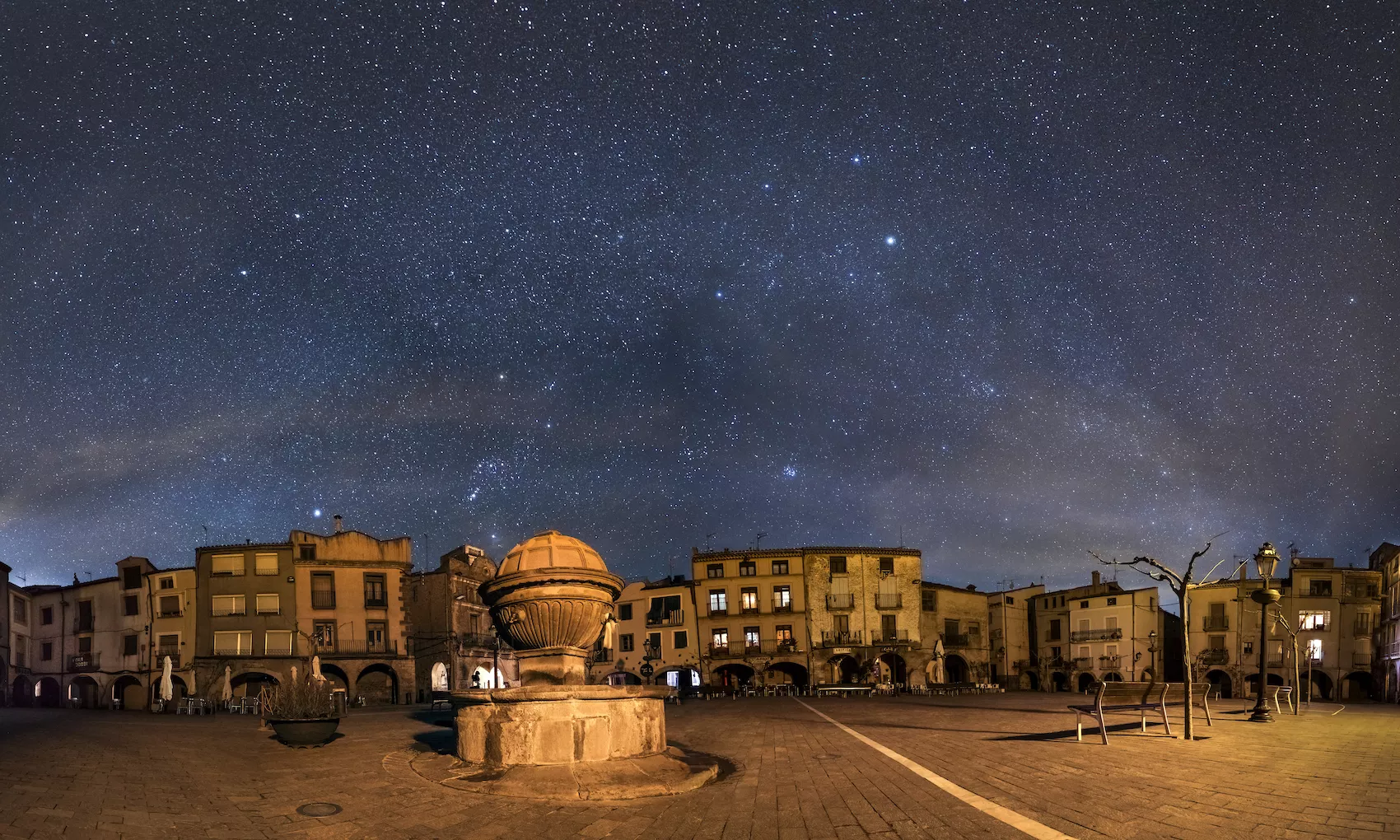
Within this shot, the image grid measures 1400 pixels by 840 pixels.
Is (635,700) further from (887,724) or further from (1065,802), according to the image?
(887,724)

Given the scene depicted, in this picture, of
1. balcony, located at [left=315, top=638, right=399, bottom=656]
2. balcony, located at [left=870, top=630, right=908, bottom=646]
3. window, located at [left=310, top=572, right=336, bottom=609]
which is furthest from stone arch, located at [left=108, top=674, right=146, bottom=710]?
balcony, located at [left=870, top=630, right=908, bottom=646]

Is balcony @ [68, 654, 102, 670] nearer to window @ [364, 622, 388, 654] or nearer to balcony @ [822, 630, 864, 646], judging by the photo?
window @ [364, 622, 388, 654]

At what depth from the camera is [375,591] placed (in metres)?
49.2

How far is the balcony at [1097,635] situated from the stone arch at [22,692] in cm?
7319

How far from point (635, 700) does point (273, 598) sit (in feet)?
143

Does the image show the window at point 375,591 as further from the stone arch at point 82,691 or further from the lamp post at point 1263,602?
the lamp post at point 1263,602

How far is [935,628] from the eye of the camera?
5925 cm

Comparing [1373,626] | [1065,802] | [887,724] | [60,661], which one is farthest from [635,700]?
[1373,626]

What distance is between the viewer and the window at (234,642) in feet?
150

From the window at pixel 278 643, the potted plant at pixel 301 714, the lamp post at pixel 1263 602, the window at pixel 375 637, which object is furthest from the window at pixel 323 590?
the lamp post at pixel 1263 602

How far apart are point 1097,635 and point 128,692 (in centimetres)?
6608

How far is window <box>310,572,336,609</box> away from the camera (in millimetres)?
47562

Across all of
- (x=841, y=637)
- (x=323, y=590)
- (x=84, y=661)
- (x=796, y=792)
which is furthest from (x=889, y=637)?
(x=84, y=661)

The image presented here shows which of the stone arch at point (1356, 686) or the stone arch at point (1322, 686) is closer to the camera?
the stone arch at point (1356, 686)
